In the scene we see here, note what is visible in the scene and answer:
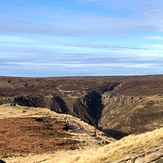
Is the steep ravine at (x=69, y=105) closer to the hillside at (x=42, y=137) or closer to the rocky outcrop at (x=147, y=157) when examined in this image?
the hillside at (x=42, y=137)

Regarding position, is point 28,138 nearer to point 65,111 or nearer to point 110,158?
point 110,158

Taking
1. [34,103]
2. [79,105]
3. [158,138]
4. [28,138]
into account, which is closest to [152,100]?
[79,105]

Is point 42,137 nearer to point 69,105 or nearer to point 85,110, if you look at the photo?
point 85,110

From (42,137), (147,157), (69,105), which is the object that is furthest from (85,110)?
(147,157)

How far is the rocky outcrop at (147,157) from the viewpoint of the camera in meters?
17.4

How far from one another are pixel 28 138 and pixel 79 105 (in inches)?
5871

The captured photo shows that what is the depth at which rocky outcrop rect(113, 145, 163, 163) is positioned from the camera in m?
17.4

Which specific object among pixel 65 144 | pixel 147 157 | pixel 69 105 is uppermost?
pixel 147 157

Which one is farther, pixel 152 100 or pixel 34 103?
pixel 34 103

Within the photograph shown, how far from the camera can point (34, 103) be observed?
562 ft

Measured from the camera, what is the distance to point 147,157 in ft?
58.3

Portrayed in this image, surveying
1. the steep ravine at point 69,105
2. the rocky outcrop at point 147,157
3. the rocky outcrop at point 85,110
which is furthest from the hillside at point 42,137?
the rocky outcrop at point 85,110

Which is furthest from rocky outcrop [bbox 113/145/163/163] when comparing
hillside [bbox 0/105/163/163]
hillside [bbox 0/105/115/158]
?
hillside [bbox 0/105/115/158]

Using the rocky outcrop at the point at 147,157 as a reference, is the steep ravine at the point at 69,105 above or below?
below
